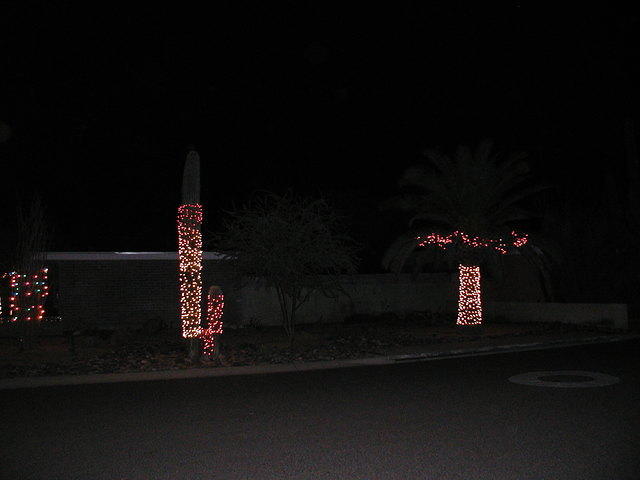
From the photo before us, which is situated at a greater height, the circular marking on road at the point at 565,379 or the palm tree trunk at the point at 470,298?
the palm tree trunk at the point at 470,298

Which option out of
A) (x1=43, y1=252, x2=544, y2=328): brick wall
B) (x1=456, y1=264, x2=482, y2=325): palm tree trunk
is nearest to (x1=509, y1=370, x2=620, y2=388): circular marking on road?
(x1=456, y1=264, x2=482, y2=325): palm tree trunk

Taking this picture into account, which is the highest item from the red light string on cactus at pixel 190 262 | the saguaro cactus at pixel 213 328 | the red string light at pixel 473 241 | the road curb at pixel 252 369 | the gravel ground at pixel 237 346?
the red string light at pixel 473 241

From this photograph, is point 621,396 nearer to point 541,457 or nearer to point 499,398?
point 499,398

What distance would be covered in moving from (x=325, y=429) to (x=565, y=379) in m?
6.23

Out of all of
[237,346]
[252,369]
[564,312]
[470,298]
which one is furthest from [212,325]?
[564,312]

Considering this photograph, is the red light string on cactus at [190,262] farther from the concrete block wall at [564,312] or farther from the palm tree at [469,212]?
the concrete block wall at [564,312]

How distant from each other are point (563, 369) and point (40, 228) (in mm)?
13845

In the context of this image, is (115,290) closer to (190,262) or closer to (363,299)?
(190,262)

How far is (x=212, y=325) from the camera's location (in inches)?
691

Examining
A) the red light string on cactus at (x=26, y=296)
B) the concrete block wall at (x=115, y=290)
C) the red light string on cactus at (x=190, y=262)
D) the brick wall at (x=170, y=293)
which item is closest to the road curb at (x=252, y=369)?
the red light string on cactus at (x=190, y=262)

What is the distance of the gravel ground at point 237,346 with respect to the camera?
16828mm

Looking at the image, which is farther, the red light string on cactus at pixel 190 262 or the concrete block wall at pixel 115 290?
the concrete block wall at pixel 115 290

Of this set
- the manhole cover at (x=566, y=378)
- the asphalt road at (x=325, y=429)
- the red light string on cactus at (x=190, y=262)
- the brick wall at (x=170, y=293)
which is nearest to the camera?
the asphalt road at (x=325, y=429)

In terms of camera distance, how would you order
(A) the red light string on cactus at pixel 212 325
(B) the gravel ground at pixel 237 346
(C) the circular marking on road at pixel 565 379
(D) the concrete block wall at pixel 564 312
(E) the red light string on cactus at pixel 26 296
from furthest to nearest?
(D) the concrete block wall at pixel 564 312, (E) the red light string on cactus at pixel 26 296, (A) the red light string on cactus at pixel 212 325, (B) the gravel ground at pixel 237 346, (C) the circular marking on road at pixel 565 379
